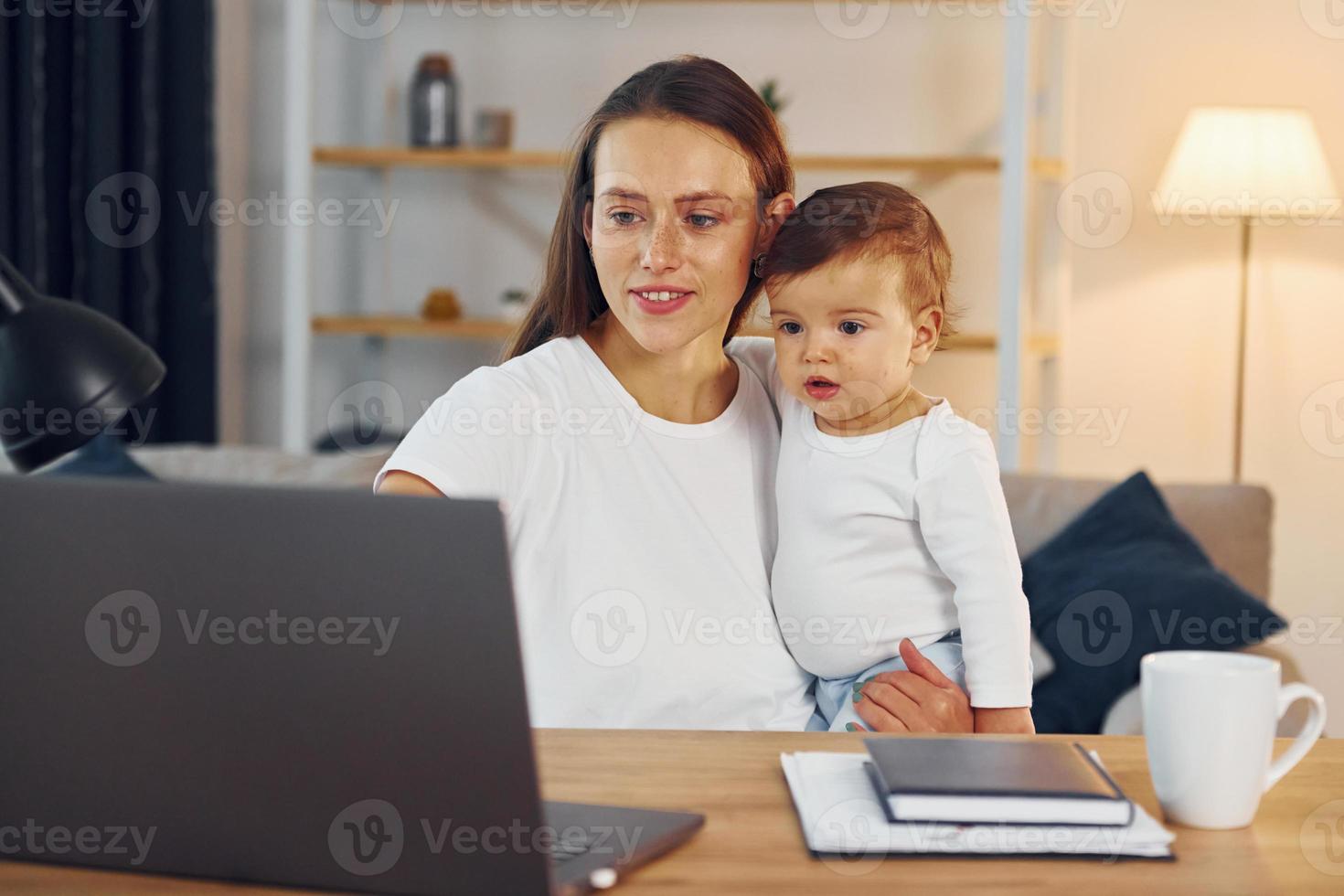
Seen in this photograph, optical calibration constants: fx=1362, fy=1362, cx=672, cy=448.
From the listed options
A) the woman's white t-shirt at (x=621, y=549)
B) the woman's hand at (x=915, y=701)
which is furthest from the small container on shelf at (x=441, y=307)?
the woman's hand at (x=915, y=701)

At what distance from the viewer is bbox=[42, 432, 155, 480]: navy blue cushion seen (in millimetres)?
2473

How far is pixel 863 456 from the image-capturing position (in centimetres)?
130

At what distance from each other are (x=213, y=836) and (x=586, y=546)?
2.08 feet

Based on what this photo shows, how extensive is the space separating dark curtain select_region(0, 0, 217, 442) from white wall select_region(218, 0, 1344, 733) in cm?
24

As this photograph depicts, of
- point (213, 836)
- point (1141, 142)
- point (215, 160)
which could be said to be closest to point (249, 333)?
point (215, 160)

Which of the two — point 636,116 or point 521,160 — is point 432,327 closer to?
point 521,160

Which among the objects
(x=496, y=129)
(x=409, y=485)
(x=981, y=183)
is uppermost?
(x=496, y=129)

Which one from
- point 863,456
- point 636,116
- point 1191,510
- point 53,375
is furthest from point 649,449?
point 1191,510

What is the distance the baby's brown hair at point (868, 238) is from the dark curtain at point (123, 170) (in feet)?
7.87

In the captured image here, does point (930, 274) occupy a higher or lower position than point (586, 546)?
higher

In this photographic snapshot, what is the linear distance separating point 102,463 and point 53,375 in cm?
163

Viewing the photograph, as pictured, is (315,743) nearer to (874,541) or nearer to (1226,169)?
(874,541)

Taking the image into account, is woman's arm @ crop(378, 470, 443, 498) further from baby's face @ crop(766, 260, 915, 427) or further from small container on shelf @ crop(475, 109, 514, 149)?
small container on shelf @ crop(475, 109, 514, 149)

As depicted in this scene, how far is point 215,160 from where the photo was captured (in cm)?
361
